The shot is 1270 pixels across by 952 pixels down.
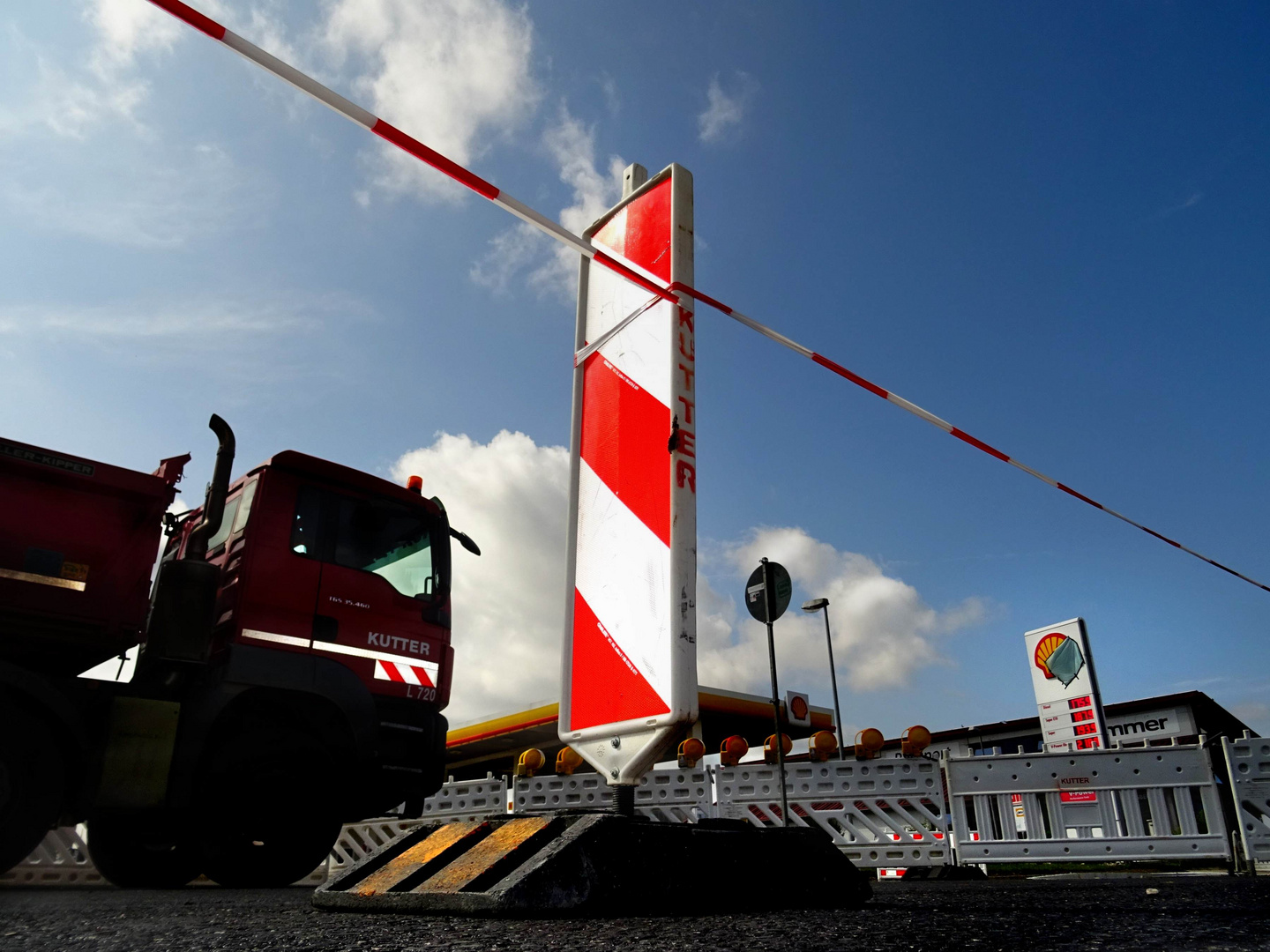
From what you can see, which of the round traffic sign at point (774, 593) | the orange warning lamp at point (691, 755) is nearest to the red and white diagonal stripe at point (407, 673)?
the round traffic sign at point (774, 593)

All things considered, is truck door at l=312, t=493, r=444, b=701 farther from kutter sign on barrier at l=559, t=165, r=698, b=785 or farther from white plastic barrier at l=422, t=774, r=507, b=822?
white plastic barrier at l=422, t=774, r=507, b=822

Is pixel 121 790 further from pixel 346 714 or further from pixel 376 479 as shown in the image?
pixel 376 479

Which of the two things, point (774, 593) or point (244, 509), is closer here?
point (774, 593)

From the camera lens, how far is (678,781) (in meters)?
9.77

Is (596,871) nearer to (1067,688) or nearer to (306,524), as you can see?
(306,524)

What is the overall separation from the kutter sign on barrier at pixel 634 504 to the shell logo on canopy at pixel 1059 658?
2033 cm

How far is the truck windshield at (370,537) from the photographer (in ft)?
18.4

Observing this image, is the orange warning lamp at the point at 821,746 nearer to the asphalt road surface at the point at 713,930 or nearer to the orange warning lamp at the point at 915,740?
the orange warning lamp at the point at 915,740

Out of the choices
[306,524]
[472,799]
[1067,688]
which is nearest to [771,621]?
[306,524]

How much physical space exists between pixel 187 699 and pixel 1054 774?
23.3 ft

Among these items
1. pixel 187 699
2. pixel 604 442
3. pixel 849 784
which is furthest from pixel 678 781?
pixel 604 442

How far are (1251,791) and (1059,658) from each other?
14.9m

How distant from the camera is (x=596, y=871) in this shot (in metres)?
2.20

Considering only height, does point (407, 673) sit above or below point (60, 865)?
above
